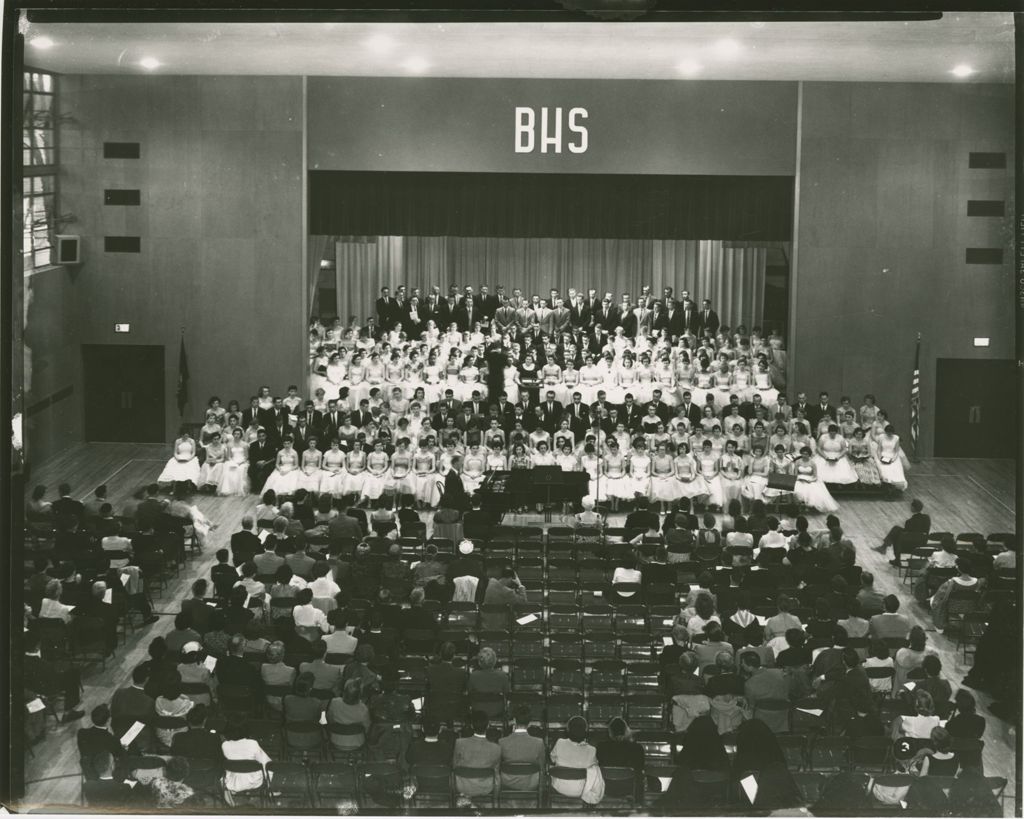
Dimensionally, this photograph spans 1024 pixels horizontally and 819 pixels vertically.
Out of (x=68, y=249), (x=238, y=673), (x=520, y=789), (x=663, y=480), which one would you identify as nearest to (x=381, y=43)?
(x=68, y=249)

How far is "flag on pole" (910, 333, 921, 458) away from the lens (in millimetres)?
21891

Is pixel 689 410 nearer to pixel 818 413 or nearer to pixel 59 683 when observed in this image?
pixel 818 413

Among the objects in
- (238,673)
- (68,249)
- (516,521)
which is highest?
(68,249)

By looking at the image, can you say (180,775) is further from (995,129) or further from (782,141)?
(995,129)

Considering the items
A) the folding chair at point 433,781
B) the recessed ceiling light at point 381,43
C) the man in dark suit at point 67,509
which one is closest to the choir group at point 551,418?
the man in dark suit at point 67,509

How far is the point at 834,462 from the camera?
20.1 metres

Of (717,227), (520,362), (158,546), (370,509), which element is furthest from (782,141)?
(158,546)

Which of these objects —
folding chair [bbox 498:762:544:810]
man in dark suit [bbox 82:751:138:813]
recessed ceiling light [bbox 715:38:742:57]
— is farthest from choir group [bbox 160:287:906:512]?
man in dark suit [bbox 82:751:138:813]

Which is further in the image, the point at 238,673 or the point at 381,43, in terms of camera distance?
the point at 381,43

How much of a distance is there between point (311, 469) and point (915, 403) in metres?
10.5

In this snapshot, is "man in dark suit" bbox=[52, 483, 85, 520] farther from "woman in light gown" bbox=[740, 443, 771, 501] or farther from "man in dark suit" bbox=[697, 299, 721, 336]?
"man in dark suit" bbox=[697, 299, 721, 336]

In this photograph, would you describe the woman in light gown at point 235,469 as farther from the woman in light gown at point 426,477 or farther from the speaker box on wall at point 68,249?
the speaker box on wall at point 68,249

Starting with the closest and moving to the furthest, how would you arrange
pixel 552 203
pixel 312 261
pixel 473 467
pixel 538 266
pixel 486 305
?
1. pixel 473 467
2. pixel 552 203
3. pixel 312 261
4. pixel 486 305
5. pixel 538 266

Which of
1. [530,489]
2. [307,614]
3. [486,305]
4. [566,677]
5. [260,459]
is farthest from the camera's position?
[486,305]
